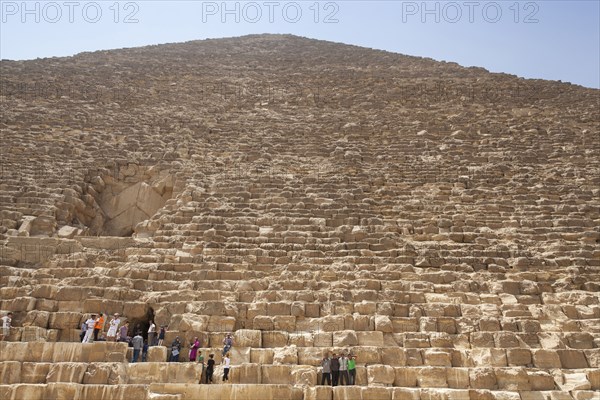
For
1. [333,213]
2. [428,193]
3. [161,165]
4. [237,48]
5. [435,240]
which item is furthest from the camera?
[237,48]

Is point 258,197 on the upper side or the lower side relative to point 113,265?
upper

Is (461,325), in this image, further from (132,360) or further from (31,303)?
(31,303)

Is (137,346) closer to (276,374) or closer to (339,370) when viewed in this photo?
(276,374)

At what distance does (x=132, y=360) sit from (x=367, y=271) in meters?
3.13

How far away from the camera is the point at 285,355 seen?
6.18 metres

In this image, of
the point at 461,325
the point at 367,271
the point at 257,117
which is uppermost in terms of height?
the point at 257,117

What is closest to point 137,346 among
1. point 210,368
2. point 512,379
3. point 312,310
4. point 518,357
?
point 210,368

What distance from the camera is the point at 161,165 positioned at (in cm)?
1068

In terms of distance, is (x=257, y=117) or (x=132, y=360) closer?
(x=132, y=360)

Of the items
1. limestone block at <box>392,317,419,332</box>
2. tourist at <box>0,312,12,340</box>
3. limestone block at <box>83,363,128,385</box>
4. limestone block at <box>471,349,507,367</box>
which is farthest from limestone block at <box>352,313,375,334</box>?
tourist at <box>0,312,12,340</box>

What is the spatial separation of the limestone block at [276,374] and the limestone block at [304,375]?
0.18ft

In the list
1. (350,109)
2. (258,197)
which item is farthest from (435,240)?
(350,109)

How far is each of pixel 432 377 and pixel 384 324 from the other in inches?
37.3

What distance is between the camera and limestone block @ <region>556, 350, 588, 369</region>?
6.05m
